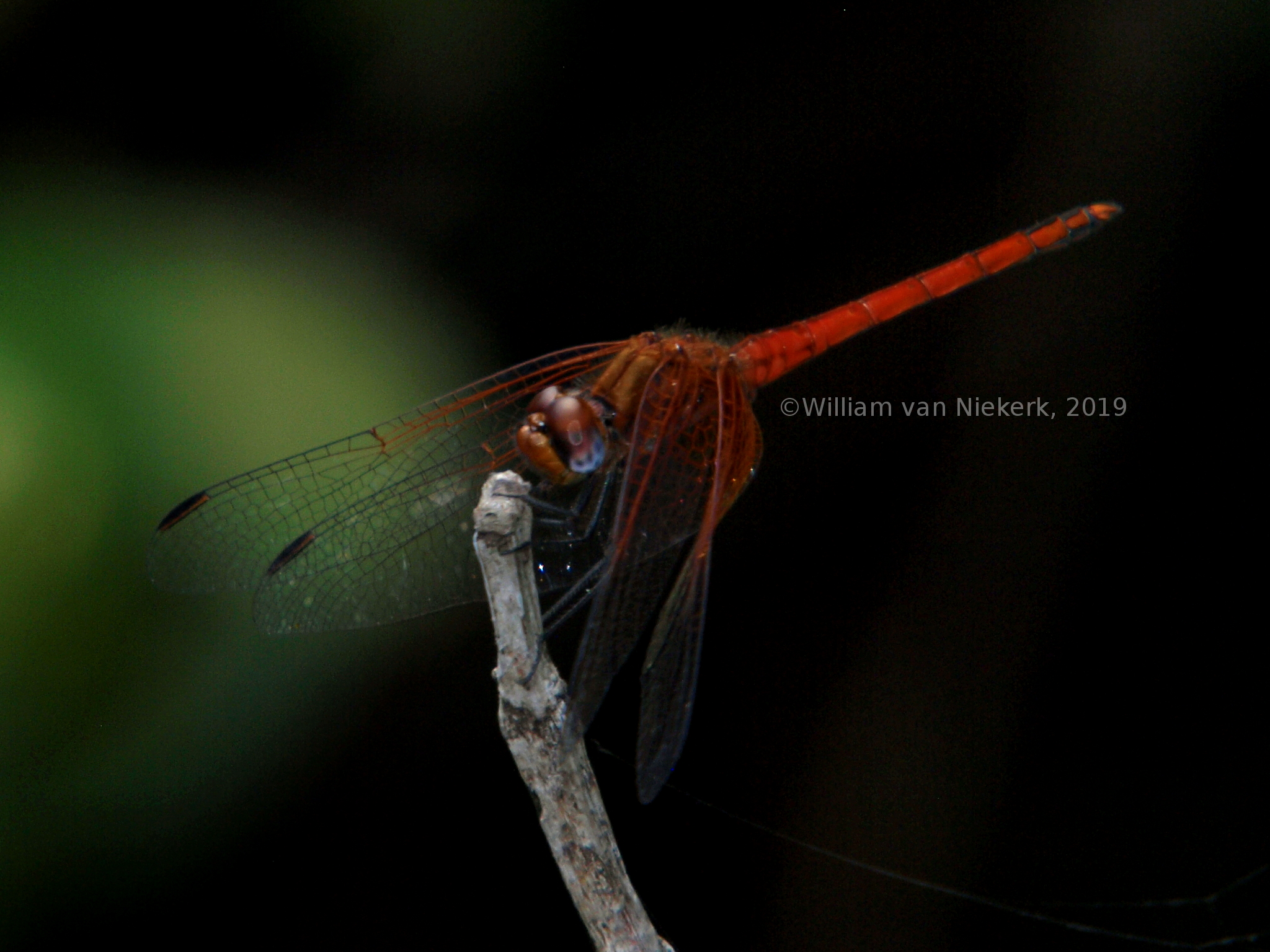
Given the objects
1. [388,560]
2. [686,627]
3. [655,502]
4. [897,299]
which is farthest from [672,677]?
[897,299]

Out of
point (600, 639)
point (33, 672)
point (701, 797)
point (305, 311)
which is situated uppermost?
point (305, 311)

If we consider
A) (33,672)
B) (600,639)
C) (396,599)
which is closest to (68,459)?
(33,672)

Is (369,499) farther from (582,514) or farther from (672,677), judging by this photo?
(672,677)

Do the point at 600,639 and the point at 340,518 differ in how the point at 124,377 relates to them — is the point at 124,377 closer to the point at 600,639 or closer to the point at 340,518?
the point at 340,518

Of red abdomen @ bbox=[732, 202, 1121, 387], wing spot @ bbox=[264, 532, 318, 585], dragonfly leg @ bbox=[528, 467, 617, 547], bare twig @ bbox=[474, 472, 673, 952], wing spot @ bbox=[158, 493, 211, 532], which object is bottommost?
bare twig @ bbox=[474, 472, 673, 952]

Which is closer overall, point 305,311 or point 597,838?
point 597,838

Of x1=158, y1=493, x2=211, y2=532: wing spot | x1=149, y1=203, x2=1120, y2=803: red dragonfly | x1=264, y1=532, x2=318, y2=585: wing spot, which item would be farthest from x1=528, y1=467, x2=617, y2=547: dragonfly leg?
x1=158, y1=493, x2=211, y2=532: wing spot

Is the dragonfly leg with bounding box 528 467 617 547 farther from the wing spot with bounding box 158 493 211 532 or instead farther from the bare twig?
the wing spot with bounding box 158 493 211 532
